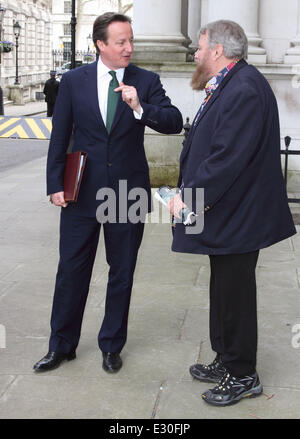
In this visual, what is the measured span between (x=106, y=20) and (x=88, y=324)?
210 cm

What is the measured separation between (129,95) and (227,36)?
1.91 feet

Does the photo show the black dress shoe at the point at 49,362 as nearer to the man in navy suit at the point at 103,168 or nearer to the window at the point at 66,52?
the man in navy suit at the point at 103,168

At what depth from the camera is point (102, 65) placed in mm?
4215

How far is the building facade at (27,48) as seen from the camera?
139 feet

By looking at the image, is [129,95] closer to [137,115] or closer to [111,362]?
[137,115]

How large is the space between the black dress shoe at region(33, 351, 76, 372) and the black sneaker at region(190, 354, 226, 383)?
77cm

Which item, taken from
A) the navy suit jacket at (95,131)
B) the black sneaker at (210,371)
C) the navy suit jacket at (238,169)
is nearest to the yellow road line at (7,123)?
the navy suit jacket at (95,131)

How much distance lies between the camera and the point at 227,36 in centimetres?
366

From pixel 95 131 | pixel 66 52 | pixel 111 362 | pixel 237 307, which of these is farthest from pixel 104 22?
pixel 66 52

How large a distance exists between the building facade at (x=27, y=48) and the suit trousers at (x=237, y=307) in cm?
3563

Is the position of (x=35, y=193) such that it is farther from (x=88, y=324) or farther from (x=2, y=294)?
(x=88, y=324)

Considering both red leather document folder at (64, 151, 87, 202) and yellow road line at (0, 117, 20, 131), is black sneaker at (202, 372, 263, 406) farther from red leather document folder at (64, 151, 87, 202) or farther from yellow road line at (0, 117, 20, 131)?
yellow road line at (0, 117, 20, 131)

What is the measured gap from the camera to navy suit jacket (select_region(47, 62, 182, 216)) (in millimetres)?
4188
